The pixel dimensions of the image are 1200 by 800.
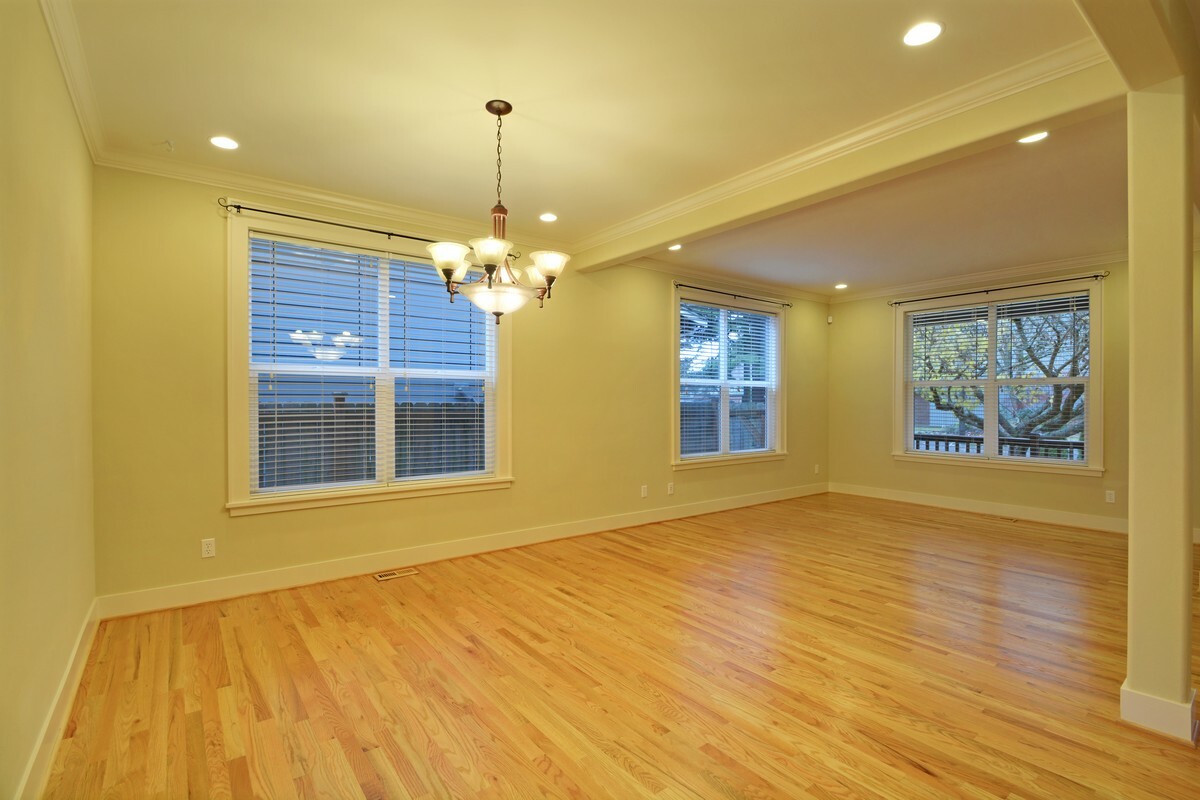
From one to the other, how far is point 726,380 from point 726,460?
3.04 ft

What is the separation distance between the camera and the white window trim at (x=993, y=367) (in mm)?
5547

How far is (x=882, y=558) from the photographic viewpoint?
4.56 metres

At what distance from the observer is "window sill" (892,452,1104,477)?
564 cm

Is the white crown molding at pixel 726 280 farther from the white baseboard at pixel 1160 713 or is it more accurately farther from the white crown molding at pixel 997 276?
the white baseboard at pixel 1160 713

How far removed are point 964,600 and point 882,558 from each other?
36.7 inches

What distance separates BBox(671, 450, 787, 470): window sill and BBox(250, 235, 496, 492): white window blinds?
2.25 m

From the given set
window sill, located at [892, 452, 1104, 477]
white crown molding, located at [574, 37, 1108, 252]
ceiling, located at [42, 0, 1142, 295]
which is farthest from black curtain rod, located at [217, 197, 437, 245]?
window sill, located at [892, 452, 1104, 477]

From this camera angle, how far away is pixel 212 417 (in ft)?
11.8

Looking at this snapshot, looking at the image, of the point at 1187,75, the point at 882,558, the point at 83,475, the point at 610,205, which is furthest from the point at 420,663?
the point at 1187,75

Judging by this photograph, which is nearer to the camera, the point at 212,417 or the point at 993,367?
the point at 212,417

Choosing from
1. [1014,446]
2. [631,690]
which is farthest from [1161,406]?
[1014,446]

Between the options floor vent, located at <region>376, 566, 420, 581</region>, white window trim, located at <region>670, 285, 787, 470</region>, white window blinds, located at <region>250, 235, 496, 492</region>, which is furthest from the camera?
white window trim, located at <region>670, 285, 787, 470</region>

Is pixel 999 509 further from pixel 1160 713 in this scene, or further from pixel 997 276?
pixel 1160 713

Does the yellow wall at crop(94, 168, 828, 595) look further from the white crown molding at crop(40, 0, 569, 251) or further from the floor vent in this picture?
the floor vent
